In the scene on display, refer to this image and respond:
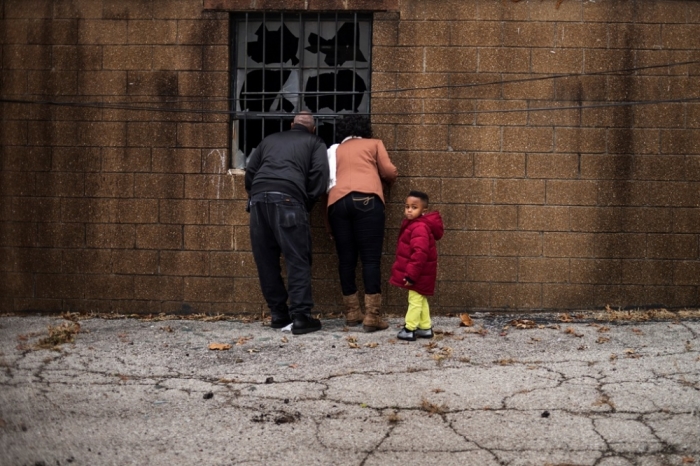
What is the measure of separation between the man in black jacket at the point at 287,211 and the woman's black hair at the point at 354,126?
0.73ft

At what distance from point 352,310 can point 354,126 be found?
5.27 feet

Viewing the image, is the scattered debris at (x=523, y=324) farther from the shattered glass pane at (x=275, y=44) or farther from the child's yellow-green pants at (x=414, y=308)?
the shattered glass pane at (x=275, y=44)

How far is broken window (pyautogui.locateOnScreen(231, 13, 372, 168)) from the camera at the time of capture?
8.14 m

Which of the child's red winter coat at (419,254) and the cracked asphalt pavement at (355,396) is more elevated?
the child's red winter coat at (419,254)

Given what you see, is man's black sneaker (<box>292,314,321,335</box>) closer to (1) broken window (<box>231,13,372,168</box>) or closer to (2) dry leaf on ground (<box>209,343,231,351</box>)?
(2) dry leaf on ground (<box>209,343,231,351</box>)

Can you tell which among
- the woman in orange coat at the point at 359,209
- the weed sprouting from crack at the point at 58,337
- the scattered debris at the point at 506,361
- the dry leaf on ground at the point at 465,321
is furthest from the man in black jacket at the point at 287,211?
the scattered debris at the point at 506,361

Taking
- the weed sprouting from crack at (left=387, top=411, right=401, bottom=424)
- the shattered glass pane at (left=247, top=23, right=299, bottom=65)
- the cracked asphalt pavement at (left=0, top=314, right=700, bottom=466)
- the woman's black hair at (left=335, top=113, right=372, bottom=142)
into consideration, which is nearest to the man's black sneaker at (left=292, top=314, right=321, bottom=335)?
the cracked asphalt pavement at (left=0, top=314, right=700, bottom=466)

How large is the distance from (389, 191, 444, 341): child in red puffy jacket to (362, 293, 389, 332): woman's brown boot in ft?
1.13

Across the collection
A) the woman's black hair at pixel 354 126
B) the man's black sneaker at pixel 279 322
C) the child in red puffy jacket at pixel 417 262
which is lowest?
the man's black sneaker at pixel 279 322

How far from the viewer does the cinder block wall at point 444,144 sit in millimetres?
7910

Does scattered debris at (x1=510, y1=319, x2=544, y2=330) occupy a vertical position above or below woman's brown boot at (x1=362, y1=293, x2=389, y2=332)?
below

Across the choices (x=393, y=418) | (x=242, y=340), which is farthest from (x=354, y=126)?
(x=393, y=418)

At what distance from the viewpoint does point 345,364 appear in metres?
6.28

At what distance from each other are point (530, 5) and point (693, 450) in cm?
466
